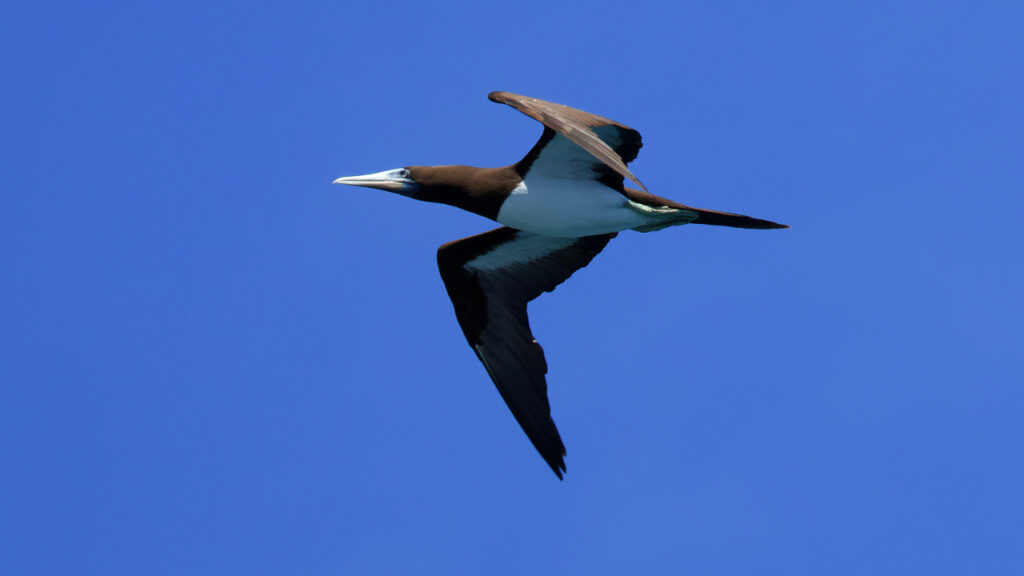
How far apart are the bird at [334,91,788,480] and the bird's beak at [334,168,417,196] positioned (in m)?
0.01

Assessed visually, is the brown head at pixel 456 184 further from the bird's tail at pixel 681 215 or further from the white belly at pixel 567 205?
the bird's tail at pixel 681 215

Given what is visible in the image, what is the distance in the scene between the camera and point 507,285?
1396cm

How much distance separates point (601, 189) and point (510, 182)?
90 centimetres

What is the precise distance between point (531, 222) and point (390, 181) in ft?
5.05

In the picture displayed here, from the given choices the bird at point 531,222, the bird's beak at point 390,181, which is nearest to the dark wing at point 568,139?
the bird at point 531,222

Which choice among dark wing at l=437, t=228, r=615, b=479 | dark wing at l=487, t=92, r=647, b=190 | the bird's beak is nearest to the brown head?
the bird's beak

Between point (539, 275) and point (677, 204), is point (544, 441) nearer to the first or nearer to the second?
point (539, 275)

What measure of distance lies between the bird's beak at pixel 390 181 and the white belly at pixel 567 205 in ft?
3.38

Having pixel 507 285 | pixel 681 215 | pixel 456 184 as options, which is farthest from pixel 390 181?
pixel 681 215

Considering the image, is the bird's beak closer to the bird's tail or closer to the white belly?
the white belly

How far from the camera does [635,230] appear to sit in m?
12.9

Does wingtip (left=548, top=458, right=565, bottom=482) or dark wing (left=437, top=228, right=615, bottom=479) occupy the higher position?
dark wing (left=437, top=228, right=615, bottom=479)

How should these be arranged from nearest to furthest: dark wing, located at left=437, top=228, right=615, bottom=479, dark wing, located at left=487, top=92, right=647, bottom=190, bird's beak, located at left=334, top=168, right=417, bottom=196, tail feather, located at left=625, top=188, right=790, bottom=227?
dark wing, located at left=487, top=92, right=647, bottom=190
tail feather, located at left=625, top=188, right=790, bottom=227
bird's beak, located at left=334, top=168, right=417, bottom=196
dark wing, located at left=437, top=228, right=615, bottom=479

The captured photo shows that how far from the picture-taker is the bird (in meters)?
12.3
